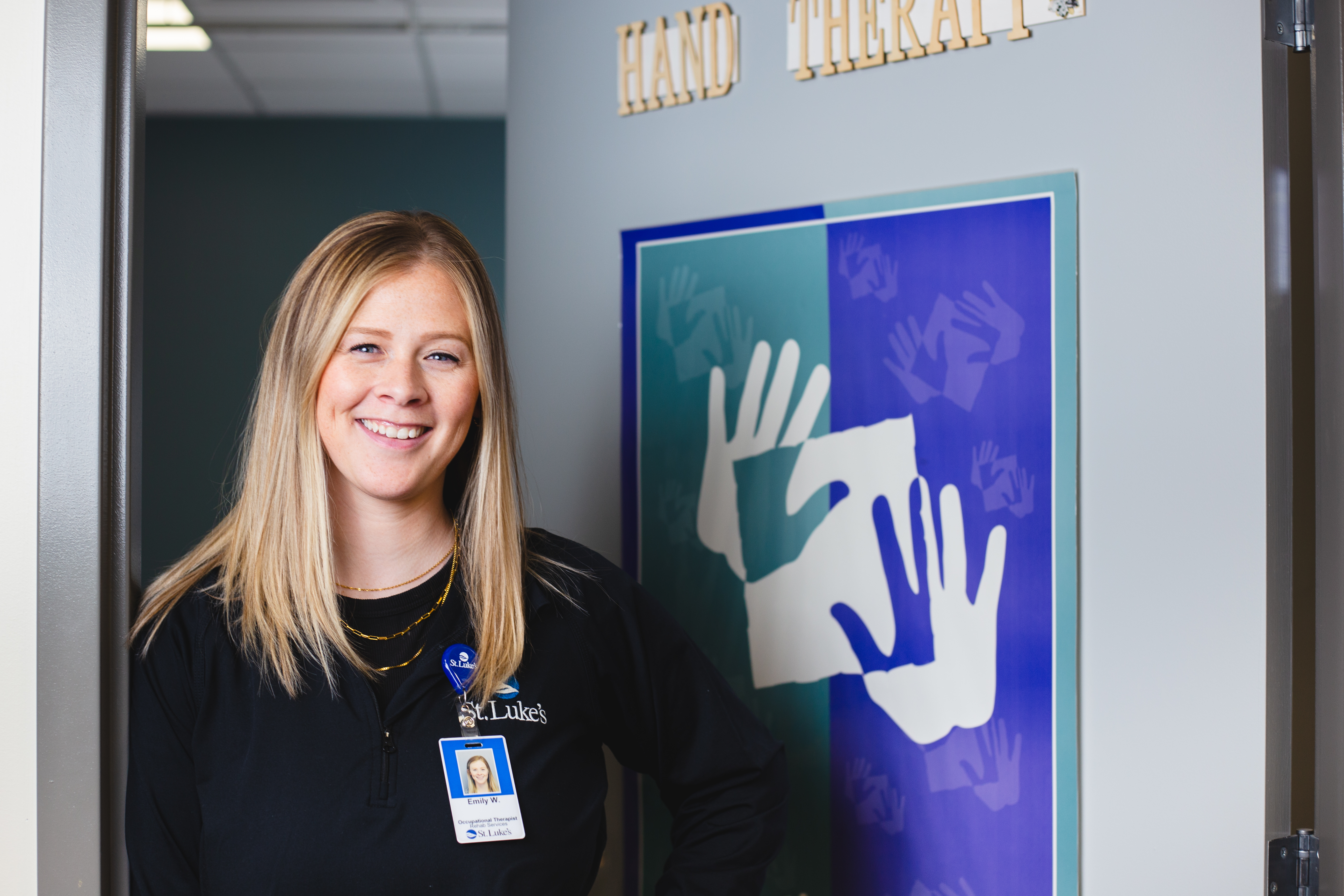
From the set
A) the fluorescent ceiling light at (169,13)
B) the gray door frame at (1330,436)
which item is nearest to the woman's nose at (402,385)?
the gray door frame at (1330,436)

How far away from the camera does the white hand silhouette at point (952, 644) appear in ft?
5.42

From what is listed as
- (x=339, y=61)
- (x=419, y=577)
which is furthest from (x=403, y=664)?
(x=339, y=61)

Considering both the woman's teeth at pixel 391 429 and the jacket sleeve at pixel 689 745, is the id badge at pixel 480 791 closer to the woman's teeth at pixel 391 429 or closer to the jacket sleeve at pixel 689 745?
the jacket sleeve at pixel 689 745

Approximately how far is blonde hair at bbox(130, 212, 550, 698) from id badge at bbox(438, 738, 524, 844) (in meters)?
0.07

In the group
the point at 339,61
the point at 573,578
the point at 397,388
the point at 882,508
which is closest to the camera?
the point at 397,388

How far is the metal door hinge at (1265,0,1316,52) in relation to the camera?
1490 mm

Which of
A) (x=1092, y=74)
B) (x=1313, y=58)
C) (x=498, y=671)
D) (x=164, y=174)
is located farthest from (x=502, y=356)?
(x=164, y=174)

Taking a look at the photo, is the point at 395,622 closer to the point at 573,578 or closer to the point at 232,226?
the point at 573,578

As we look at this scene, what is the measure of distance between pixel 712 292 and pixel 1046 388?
0.65 meters

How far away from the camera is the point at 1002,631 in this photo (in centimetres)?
164

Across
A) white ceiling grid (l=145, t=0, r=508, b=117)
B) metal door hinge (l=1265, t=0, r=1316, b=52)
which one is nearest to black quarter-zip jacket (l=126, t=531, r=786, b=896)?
metal door hinge (l=1265, t=0, r=1316, b=52)

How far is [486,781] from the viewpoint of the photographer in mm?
1206

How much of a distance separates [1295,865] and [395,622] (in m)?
1.35

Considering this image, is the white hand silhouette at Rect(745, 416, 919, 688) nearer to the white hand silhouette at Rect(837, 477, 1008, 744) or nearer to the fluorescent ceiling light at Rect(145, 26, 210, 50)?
the white hand silhouette at Rect(837, 477, 1008, 744)
